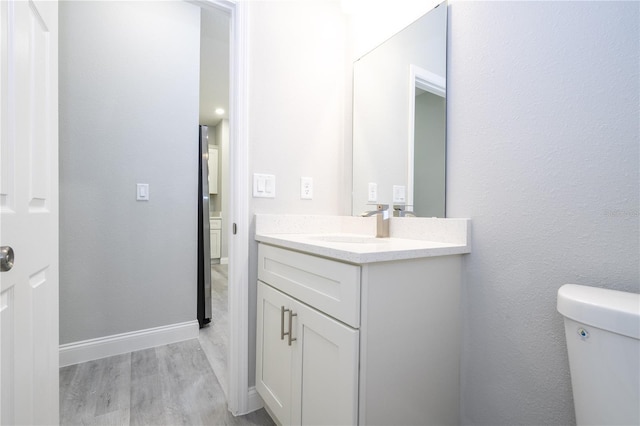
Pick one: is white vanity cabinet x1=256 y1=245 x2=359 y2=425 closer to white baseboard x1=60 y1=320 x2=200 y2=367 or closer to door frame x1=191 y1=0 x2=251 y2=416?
door frame x1=191 y1=0 x2=251 y2=416

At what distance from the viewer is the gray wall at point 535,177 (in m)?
0.80

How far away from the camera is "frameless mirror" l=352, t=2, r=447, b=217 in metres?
1.26

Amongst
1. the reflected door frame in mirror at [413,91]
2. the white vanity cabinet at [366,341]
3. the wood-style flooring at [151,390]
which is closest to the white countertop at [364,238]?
the white vanity cabinet at [366,341]

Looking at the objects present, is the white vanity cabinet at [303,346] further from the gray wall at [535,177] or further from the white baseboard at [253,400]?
the gray wall at [535,177]

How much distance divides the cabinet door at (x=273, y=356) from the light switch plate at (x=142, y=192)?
119 cm

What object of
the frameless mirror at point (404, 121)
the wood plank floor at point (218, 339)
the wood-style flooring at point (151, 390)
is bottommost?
the wood plank floor at point (218, 339)

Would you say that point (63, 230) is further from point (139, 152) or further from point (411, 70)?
point (411, 70)

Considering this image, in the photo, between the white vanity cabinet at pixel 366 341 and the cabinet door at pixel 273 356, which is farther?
the cabinet door at pixel 273 356

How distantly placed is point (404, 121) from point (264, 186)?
739 millimetres

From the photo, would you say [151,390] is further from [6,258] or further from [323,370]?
[6,258]

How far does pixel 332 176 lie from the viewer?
172cm

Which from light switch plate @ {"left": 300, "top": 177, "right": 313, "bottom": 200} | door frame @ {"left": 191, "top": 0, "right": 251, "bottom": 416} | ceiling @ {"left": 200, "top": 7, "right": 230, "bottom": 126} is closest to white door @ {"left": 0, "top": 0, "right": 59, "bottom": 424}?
door frame @ {"left": 191, "top": 0, "right": 251, "bottom": 416}

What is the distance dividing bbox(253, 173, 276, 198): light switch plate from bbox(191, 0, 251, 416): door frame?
48mm

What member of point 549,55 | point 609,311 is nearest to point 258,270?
point 609,311
